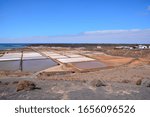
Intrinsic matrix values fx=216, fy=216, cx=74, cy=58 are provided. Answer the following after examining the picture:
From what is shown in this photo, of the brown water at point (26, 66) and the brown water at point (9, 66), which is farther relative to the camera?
the brown water at point (9, 66)

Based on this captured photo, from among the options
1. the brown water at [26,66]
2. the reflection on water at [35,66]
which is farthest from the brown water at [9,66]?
the reflection on water at [35,66]

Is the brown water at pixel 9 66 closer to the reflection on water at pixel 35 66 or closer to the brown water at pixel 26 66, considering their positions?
the brown water at pixel 26 66

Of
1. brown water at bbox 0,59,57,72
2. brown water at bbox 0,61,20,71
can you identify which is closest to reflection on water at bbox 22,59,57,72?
brown water at bbox 0,59,57,72

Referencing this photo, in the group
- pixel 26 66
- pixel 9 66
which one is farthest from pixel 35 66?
pixel 9 66

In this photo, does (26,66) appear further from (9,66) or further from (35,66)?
(9,66)

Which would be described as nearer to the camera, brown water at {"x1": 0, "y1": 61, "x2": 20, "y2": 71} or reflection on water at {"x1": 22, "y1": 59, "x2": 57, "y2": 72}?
reflection on water at {"x1": 22, "y1": 59, "x2": 57, "y2": 72}

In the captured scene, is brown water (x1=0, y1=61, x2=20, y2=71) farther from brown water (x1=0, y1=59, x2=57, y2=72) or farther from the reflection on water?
the reflection on water

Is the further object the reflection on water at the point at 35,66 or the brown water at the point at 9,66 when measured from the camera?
the brown water at the point at 9,66

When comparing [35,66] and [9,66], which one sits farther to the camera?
[9,66]

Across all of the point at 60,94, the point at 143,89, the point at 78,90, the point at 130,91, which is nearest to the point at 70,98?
the point at 60,94

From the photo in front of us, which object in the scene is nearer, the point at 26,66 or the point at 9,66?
the point at 26,66

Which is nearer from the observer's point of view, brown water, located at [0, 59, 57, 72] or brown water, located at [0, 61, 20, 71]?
brown water, located at [0, 59, 57, 72]
